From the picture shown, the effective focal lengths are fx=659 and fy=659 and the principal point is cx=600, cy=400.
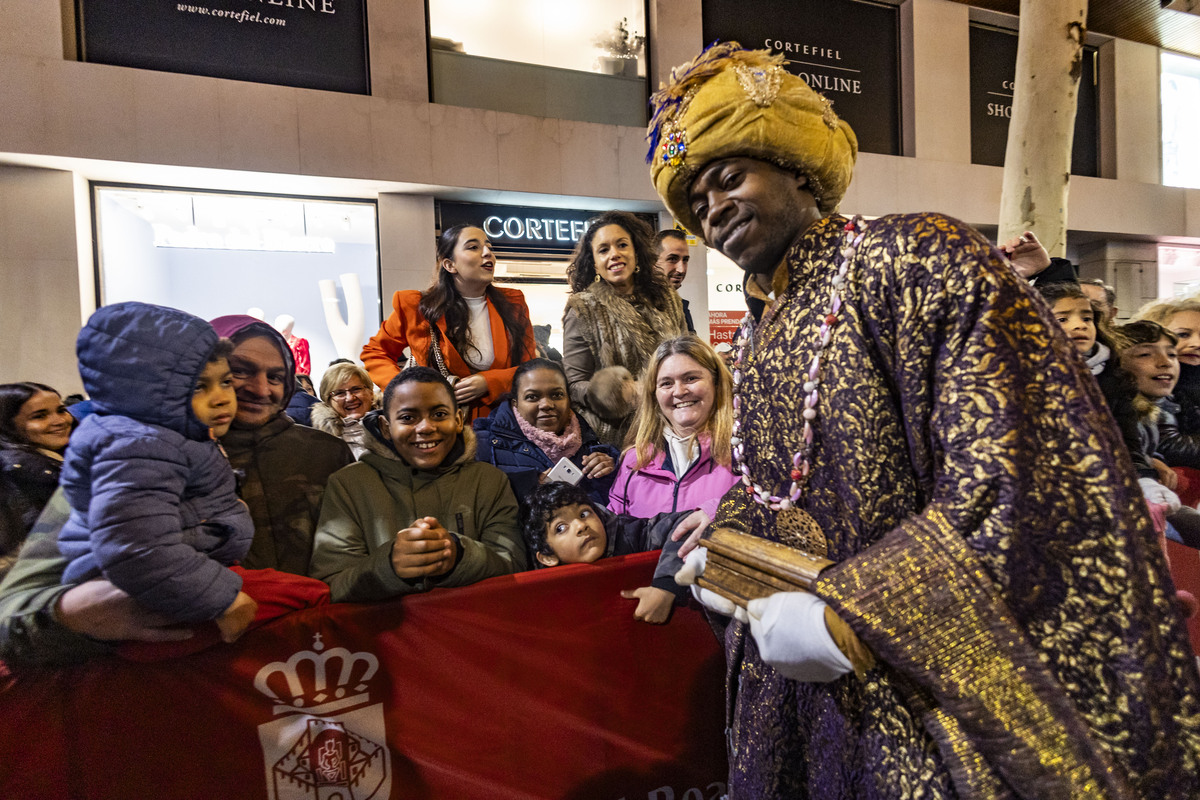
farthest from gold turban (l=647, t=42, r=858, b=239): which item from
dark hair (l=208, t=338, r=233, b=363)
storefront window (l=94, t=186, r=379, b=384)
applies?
storefront window (l=94, t=186, r=379, b=384)

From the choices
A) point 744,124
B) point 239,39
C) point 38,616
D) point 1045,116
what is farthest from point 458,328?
point 1045,116

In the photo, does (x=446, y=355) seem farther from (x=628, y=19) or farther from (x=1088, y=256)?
(x=1088, y=256)

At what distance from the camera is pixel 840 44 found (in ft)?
31.7

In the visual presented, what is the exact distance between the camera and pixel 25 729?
167 centimetres

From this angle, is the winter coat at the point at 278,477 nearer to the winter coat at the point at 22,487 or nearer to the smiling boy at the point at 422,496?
the smiling boy at the point at 422,496

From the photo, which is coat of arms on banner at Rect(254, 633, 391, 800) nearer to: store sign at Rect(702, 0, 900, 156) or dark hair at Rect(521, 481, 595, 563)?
dark hair at Rect(521, 481, 595, 563)

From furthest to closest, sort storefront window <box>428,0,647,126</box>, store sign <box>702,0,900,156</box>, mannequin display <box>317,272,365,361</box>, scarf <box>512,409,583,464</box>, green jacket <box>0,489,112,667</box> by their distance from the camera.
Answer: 1. store sign <box>702,0,900,156</box>
2. storefront window <box>428,0,647,126</box>
3. mannequin display <box>317,272,365,361</box>
4. scarf <box>512,409,583,464</box>
5. green jacket <box>0,489,112,667</box>

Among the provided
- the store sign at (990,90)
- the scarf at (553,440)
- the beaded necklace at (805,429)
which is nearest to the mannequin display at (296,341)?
the scarf at (553,440)

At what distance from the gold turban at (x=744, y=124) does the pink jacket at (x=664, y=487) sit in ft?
5.22

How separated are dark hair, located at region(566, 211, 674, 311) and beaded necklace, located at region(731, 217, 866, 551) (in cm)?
278

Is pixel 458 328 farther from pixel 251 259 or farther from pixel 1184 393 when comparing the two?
pixel 1184 393

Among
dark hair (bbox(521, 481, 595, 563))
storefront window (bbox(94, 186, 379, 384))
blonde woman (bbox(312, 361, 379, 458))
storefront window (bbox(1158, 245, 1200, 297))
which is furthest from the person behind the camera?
storefront window (bbox(1158, 245, 1200, 297))

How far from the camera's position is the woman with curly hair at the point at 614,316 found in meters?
3.94

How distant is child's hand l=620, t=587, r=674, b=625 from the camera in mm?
2367
